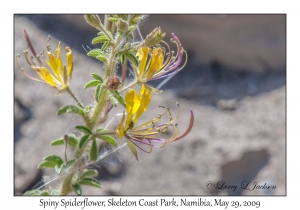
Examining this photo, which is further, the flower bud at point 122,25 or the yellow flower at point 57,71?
the yellow flower at point 57,71

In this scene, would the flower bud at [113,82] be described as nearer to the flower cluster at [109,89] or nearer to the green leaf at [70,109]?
the flower cluster at [109,89]

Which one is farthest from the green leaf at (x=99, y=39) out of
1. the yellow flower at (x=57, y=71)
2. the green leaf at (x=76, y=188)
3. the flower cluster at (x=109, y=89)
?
the green leaf at (x=76, y=188)

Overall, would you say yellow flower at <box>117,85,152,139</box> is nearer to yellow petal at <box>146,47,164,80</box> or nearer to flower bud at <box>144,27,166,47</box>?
yellow petal at <box>146,47,164,80</box>

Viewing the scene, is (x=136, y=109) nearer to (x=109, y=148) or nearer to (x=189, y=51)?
(x=109, y=148)

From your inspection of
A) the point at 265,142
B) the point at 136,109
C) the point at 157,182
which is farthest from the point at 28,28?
the point at 136,109

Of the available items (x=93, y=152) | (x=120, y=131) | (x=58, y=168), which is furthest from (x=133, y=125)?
(x=58, y=168)
